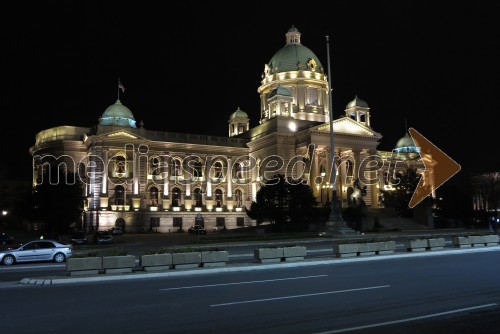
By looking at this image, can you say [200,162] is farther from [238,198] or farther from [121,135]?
[121,135]

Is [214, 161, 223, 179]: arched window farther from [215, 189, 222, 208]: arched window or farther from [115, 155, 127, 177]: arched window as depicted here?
[115, 155, 127, 177]: arched window

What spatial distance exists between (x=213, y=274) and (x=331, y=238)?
27684 mm

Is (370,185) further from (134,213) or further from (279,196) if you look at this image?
(134,213)

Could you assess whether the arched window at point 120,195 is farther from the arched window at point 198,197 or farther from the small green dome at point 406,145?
the small green dome at point 406,145

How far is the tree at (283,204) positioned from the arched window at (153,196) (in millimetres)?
24511

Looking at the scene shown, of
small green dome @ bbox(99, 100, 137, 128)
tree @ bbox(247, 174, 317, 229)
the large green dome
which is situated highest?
the large green dome

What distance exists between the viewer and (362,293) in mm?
14633

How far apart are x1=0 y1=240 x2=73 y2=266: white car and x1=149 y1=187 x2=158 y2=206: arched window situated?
51.7m

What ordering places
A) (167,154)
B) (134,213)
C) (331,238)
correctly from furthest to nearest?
(167,154) < (134,213) < (331,238)

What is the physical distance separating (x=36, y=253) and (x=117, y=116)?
193 ft

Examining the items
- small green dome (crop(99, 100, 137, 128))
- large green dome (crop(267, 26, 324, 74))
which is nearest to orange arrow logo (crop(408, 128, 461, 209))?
large green dome (crop(267, 26, 324, 74))

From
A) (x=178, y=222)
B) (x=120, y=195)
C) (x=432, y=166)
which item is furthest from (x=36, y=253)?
(x=432, y=166)

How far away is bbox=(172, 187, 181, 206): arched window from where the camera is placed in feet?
285

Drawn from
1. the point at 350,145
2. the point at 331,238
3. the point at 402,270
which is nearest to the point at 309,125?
the point at 350,145
